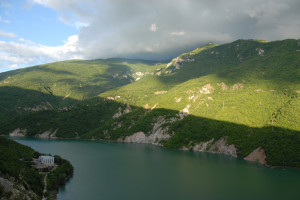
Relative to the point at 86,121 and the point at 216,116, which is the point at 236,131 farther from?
the point at 86,121

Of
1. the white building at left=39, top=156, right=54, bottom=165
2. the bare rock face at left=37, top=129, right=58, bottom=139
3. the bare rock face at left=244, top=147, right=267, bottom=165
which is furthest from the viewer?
the bare rock face at left=37, top=129, right=58, bottom=139

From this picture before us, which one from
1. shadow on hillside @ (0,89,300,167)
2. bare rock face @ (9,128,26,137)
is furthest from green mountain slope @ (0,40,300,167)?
bare rock face @ (9,128,26,137)

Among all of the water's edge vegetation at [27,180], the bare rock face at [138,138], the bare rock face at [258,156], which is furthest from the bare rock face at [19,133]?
the bare rock face at [258,156]

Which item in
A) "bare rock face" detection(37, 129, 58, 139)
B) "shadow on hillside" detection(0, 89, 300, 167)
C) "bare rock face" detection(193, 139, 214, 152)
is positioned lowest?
"bare rock face" detection(37, 129, 58, 139)

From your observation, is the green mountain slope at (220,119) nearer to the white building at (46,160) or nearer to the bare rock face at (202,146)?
the bare rock face at (202,146)

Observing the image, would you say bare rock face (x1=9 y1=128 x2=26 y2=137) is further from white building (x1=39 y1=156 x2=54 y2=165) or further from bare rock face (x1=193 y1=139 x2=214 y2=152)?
bare rock face (x1=193 y1=139 x2=214 y2=152)

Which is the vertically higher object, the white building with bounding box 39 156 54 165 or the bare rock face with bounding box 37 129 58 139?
the white building with bounding box 39 156 54 165

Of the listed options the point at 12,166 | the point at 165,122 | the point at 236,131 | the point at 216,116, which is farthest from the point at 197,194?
Answer: the point at 165,122
